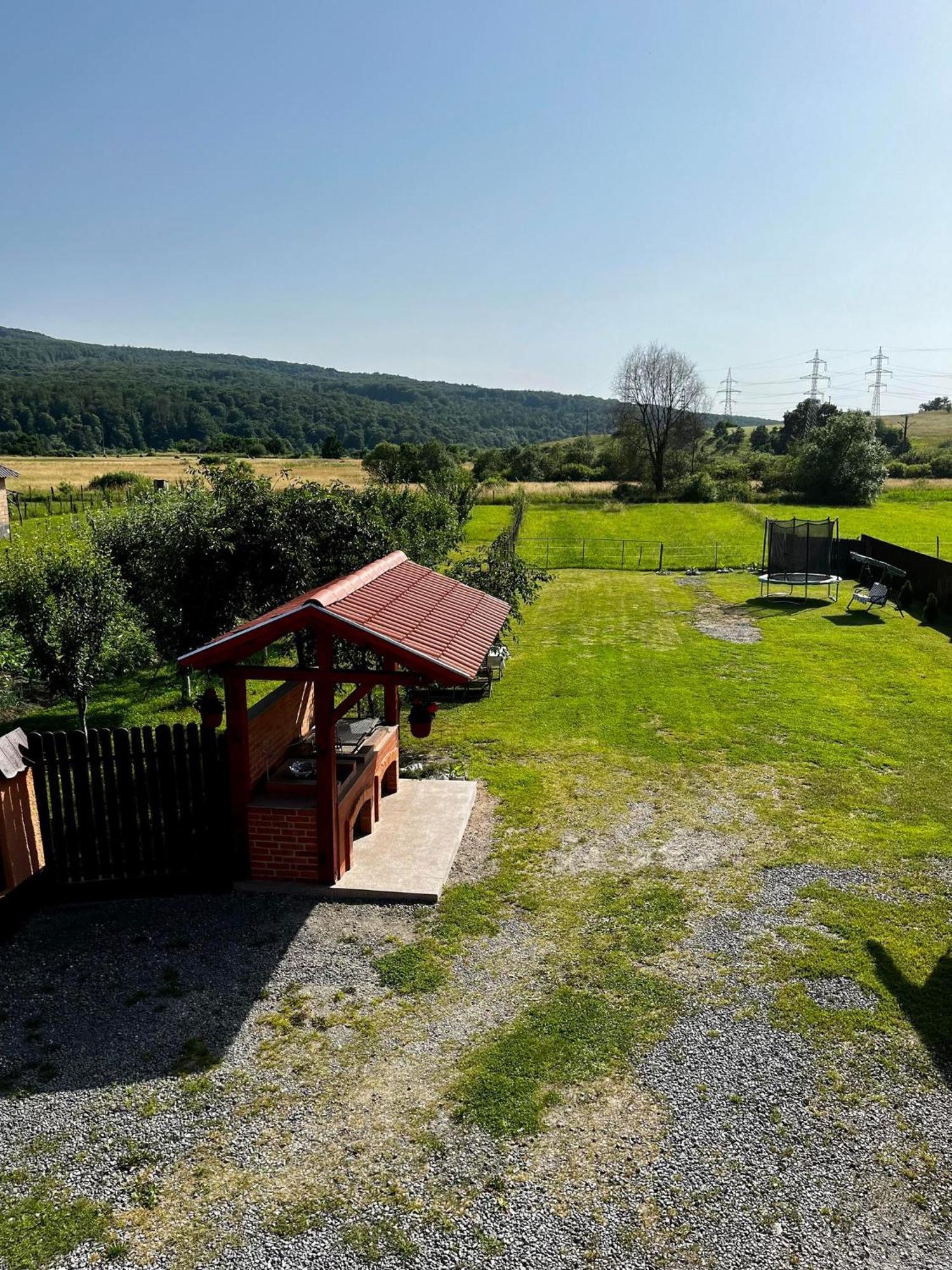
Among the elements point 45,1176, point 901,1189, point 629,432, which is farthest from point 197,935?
point 629,432

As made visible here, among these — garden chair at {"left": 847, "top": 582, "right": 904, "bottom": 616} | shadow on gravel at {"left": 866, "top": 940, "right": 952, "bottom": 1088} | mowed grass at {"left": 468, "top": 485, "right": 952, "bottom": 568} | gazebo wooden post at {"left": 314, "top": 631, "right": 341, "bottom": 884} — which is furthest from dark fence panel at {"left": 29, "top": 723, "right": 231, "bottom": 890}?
mowed grass at {"left": 468, "top": 485, "right": 952, "bottom": 568}

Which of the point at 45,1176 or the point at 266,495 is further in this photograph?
the point at 266,495

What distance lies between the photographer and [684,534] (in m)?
45.5

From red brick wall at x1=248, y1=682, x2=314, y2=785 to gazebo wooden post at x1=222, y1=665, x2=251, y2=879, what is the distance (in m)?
0.15

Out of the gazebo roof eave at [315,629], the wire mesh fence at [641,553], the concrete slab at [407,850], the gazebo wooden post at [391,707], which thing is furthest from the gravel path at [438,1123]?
the wire mesh fence at [641,553]

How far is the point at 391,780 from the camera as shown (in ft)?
37.7

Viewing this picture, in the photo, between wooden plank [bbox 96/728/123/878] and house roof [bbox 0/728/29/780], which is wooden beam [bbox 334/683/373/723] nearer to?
wooden plank [bbox 96/728/123/878]

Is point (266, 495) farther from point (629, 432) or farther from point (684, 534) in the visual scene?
point (629, 432)

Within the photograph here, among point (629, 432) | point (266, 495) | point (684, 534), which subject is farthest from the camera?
point (629, 432)

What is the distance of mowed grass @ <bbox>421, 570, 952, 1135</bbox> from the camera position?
6844mm

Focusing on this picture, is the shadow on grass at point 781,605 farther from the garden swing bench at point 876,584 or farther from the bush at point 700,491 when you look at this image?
the bush at point 700,491

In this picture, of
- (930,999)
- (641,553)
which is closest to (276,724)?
(930,999)

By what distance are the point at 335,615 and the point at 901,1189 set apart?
613 centimetres

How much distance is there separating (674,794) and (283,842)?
18.3ft
